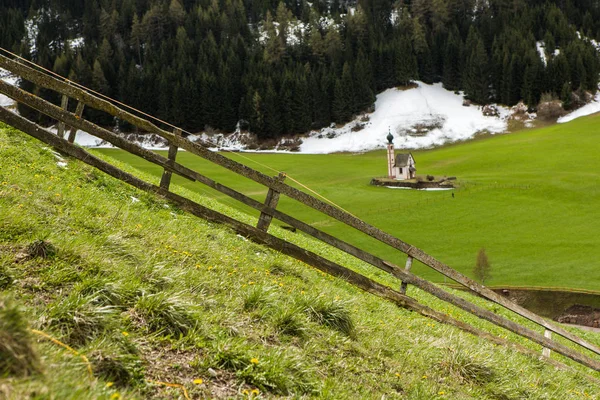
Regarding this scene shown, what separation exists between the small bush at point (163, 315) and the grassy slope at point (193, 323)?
0.01m

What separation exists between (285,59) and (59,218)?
151401 millimetres

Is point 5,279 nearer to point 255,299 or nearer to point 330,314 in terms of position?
point 255,299

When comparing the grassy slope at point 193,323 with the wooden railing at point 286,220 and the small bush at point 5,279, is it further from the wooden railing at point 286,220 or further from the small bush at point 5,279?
the wooden railing at point 286,220

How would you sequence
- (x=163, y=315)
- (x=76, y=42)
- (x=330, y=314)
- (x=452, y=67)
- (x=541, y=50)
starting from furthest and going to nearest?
(x=76, y=42) < (x=541, y=50) < (x=452, y=67) < (x=330, y=314) < (x=163, y=315)

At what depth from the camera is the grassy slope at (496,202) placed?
4428cm

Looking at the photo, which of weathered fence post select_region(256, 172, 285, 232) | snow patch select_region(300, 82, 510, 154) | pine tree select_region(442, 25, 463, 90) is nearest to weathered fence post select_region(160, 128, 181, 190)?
weathered fence post select_region(256, 172, 285, 232)

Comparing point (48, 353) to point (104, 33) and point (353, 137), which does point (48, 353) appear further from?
point (104, 33)

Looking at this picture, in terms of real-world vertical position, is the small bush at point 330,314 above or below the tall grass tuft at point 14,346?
below

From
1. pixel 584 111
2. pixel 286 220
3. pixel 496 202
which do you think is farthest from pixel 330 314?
pixel 584 111

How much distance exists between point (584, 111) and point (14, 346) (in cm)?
14144

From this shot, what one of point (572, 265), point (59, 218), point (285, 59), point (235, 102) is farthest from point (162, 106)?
point (59, 218)

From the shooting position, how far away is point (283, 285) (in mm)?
7758

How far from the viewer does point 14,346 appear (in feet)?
9.49

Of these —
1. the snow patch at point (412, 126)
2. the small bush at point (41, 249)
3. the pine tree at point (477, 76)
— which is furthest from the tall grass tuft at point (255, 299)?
the pine tree at point (477, 76)
